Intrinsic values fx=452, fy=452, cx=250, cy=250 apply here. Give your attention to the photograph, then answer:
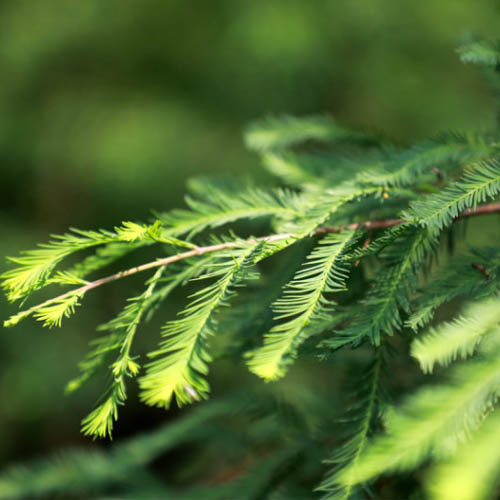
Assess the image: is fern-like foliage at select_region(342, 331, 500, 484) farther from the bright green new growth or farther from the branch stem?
the branch stem

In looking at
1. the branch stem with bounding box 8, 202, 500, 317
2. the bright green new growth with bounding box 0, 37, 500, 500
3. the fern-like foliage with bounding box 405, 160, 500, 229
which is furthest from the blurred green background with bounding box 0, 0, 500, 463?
the fern-like foliage with bounding box 405, 160, 500, 229

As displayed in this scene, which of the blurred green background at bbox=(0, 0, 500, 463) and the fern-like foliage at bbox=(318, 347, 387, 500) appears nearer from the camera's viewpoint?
the fern-like foliage at bbox=(318, 347, 387, 500)

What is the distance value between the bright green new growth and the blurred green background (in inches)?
82.7

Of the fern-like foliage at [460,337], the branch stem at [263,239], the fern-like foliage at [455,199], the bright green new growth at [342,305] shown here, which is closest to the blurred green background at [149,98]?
the bright green new growth at [342,305]

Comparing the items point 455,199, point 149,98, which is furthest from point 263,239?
point 149,98

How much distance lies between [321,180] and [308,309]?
0.47m

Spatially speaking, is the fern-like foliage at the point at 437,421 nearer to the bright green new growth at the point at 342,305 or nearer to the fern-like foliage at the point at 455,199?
the bright green new growth at the point at 342,305

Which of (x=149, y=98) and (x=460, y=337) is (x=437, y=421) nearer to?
(x=460, y=337)

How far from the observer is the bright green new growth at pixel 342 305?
18.5 inches

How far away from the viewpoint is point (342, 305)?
866 mm

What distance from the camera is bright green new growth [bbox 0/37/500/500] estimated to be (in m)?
0.47

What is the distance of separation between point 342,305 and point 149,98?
2.96m

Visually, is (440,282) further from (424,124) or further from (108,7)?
(108,7)

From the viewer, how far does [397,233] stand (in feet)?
2.23
